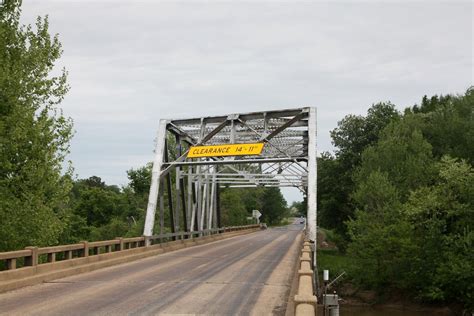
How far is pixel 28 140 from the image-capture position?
21.7 metres

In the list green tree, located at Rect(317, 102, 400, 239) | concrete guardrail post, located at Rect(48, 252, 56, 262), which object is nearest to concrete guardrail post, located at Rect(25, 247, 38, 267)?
concrete guardrail post, located at Rect(48, 252, 56, 262)

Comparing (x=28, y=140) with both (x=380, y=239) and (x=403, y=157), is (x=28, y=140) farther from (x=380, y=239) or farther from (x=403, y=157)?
(x=403, y=157)

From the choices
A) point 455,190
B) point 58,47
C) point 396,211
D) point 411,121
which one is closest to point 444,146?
point 411,121

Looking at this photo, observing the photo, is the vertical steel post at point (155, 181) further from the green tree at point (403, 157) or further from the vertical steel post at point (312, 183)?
the green tree at point (403, 157)

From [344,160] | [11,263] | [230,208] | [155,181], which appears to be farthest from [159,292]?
[230,208]

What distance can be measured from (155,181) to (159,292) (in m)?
18.5

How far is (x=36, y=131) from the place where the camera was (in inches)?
838

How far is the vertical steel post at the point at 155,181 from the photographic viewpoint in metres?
30.8

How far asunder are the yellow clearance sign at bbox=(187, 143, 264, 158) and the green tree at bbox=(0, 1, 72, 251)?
11.5 meters

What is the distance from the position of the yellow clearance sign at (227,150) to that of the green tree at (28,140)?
452 inches

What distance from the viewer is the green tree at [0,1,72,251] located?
2044 cm

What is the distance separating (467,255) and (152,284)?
22.8 m

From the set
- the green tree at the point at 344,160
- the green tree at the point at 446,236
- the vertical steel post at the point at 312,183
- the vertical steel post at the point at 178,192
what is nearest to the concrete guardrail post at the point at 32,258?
the vertical steel post at the point at 312,183

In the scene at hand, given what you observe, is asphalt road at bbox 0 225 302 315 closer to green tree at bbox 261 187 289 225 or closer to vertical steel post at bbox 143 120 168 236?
vertical steel post at bbox 143 120 168 236
